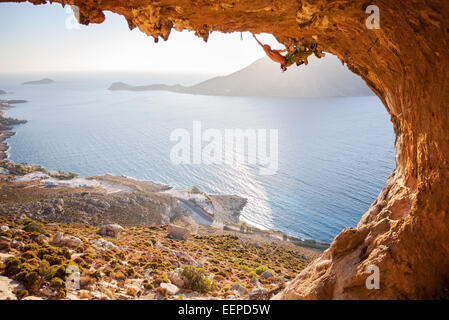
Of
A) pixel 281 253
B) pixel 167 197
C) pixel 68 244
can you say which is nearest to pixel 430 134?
pixel 68 244

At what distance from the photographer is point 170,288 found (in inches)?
439

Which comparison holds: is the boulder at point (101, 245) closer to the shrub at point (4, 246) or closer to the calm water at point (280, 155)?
the shrub at point (4, 246)

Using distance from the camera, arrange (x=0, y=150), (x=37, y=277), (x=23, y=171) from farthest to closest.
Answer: (x=0, y=150)
(x=23, y=171)
(x=37, y=277)

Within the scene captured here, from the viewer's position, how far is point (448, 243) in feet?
16.3

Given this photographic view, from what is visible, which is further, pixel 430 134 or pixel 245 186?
pixel 245 186

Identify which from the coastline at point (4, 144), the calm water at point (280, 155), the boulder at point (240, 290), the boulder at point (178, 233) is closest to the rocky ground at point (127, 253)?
the boulder at point (240, 290)

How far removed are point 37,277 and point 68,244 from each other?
251 inches

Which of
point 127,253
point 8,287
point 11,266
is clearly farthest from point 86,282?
point 127,253

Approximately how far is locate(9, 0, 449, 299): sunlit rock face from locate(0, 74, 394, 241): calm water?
39.6m

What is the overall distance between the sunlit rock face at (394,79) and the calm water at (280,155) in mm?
39629

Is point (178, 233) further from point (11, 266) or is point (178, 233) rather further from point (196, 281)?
point (11, 266)
